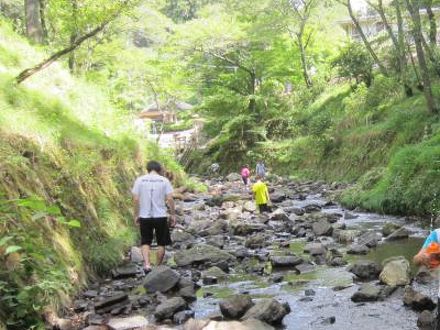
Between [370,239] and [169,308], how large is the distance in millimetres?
5589

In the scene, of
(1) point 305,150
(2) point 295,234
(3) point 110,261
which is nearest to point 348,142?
(1) point 305,150

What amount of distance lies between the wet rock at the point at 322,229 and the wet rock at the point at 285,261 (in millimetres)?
2906

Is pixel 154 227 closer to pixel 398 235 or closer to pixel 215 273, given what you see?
pixel 215 273

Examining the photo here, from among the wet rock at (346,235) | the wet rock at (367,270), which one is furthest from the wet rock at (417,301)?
the wet rock at (346,235)

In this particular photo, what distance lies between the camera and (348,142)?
24875 mm

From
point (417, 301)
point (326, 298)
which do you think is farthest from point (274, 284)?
point (417, 301)

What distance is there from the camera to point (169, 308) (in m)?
6.95

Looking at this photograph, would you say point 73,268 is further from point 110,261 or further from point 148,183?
point 148,183

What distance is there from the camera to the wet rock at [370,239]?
10.9m

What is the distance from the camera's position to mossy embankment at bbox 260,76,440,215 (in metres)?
14.2

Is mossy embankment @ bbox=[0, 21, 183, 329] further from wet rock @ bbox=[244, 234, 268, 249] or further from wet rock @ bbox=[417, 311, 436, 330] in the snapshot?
wet rock @ bbox=[417, 311, 436, 330]

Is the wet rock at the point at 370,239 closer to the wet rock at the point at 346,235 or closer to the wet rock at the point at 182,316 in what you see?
the wet rock at the point at 346,235

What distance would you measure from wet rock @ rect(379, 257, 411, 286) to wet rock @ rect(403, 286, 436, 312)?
798 mm

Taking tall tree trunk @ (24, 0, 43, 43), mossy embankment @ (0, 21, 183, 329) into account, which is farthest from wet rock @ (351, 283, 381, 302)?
tall tree trunk @ (24, 0, 43, 43)
